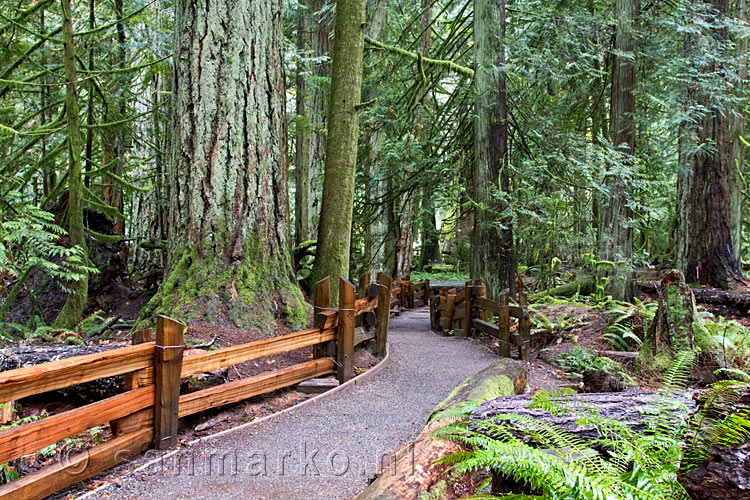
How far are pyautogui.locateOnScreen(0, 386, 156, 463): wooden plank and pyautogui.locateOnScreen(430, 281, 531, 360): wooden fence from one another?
596 cm

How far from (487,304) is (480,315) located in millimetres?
1090

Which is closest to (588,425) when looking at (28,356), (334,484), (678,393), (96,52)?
(678,393)

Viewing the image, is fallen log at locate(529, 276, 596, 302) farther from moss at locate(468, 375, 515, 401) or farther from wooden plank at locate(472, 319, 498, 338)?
moss at locate(468, 375, 515, 401)

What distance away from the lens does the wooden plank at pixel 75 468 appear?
302 centimetres

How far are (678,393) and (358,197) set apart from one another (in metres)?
10.5

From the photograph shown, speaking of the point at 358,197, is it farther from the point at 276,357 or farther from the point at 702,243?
the point at 702,243

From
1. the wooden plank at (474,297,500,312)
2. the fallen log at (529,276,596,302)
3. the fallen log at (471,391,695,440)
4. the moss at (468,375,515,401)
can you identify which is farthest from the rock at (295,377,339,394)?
the fallen log at (529,276,596,302)

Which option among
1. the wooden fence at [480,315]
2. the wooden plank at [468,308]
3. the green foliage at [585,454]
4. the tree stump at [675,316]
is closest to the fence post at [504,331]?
the wooden fence at [480,315]

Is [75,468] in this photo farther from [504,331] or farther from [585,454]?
[504,331]

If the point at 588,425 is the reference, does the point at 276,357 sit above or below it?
below

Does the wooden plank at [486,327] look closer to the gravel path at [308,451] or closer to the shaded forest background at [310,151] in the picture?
the shaded forest background at [310,151]

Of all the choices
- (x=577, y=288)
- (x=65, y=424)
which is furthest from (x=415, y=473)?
(x=577, y=288)

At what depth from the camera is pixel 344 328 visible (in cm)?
633

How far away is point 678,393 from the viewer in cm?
265
